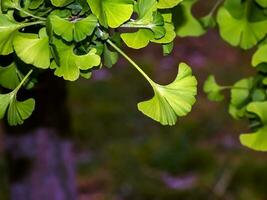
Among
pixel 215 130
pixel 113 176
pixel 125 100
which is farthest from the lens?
pixel 125 100

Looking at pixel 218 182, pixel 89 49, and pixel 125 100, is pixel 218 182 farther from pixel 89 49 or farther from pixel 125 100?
pixel 89 49

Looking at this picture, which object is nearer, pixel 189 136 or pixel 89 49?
pixel 89 49

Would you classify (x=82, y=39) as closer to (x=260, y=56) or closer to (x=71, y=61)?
(x=71, y=61)

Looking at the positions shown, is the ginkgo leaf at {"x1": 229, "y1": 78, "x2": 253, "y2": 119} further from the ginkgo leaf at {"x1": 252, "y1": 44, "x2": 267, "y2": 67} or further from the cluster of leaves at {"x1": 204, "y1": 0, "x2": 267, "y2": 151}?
the ginkgo leaf at {"x1": 252, "y1": 44, "x2": 267, "y2": 67}

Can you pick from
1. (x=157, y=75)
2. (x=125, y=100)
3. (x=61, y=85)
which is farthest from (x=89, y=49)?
(x=157, y=75)

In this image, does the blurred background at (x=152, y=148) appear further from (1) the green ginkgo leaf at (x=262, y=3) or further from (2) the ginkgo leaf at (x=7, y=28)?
(2) the ginkgo leaf at (x=7, y=28)

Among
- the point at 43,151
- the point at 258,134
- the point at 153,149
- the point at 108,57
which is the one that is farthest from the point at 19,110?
the point at 153,149

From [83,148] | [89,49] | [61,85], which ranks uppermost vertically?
[89,49]

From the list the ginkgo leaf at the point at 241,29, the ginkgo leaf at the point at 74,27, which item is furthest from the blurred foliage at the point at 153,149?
the ginkgo leaf at the point at 74,27
